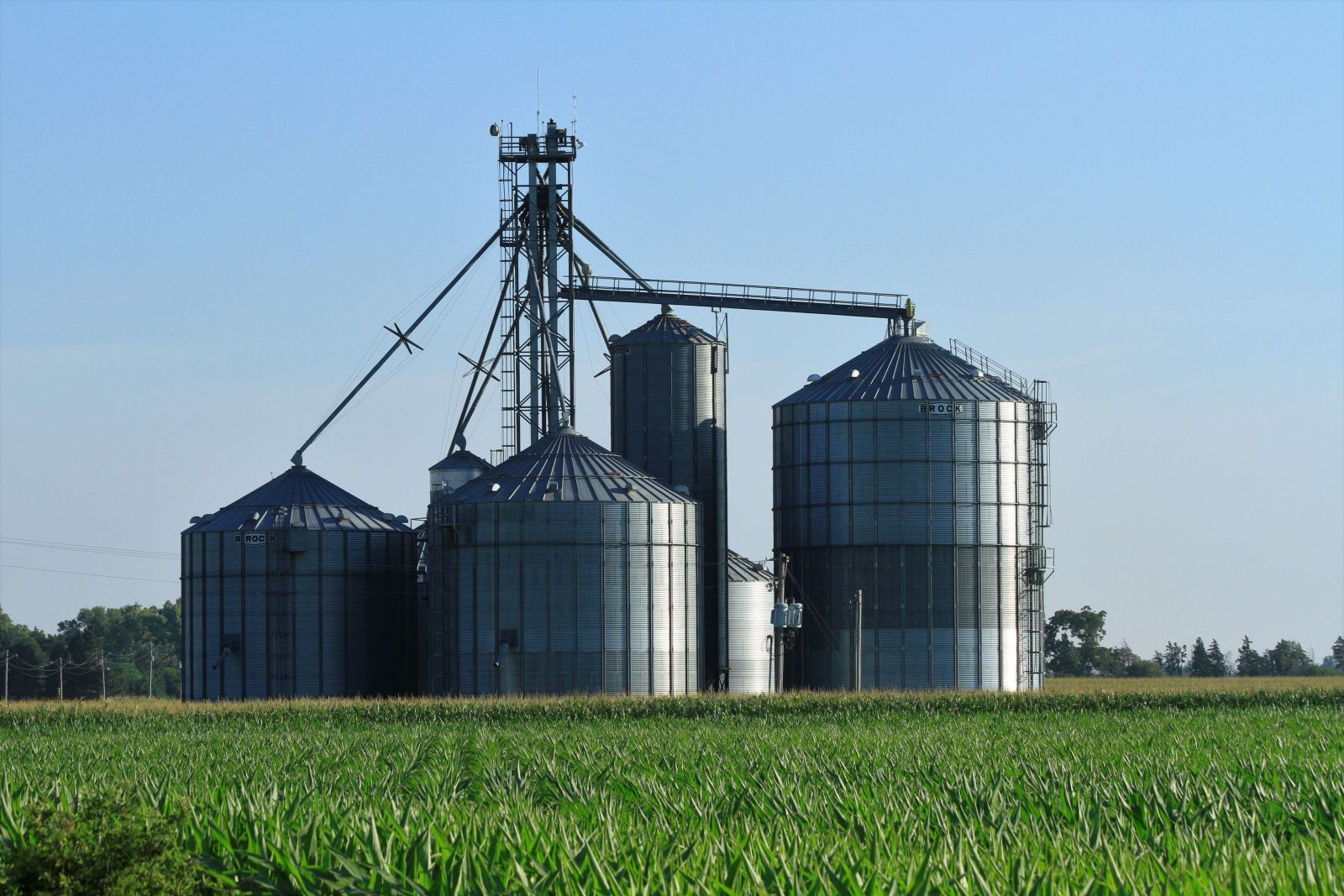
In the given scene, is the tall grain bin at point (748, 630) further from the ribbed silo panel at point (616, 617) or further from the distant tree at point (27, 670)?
the distant tree at point (27, 670)

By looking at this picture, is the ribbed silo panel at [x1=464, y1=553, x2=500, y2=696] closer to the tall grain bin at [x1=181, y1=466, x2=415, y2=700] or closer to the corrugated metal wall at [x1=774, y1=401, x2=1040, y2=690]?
the tall grain bin at [x1=181, y1=466, x2=415, y2=700]

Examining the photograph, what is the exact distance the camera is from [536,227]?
236ft

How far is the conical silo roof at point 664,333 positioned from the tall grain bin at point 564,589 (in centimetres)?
778

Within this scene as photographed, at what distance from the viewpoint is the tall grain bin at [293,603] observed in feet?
221

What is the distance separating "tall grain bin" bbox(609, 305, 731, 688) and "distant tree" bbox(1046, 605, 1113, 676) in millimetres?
105185

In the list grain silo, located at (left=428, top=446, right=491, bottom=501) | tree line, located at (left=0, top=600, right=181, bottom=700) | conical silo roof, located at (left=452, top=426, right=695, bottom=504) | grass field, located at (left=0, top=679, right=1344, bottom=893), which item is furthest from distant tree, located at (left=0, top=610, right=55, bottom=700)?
grass field, located at (left=0, top=679, right=1344, bottom=893)

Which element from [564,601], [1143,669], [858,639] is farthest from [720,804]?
[1143,669]

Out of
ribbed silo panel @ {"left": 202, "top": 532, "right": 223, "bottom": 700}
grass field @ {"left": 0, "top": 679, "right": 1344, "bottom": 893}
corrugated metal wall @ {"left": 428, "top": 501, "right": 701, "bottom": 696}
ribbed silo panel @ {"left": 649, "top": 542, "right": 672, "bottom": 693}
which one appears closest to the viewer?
grass field @ {"left": 0, "top": 679, "right": 1344, "bottom": 893}

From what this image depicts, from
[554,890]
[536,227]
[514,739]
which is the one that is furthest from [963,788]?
[536,227]

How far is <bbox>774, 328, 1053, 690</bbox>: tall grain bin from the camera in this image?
2699 inches

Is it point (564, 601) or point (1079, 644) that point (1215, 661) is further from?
point (564, 601)

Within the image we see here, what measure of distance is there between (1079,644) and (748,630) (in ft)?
356

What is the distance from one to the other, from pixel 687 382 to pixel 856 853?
54.4 metres

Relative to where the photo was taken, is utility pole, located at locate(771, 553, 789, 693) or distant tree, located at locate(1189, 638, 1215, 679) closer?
utility pole, located at locate(771, 553, 789, 693)
